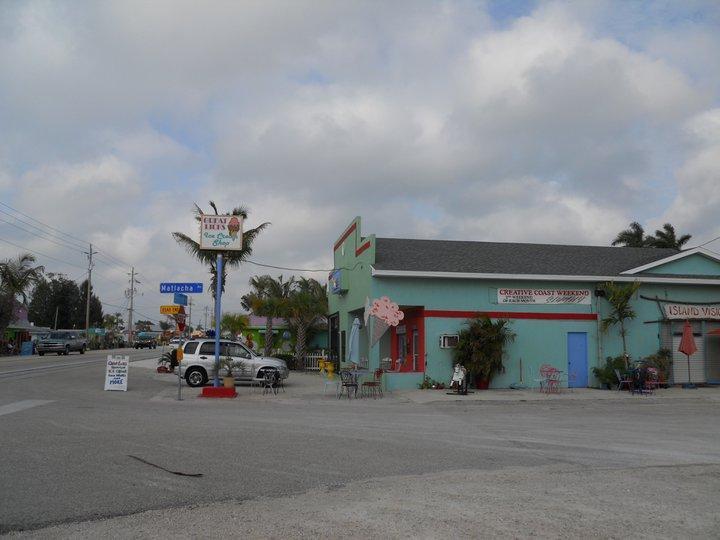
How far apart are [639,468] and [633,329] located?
16.0 m

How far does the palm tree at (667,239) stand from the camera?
50.2 m

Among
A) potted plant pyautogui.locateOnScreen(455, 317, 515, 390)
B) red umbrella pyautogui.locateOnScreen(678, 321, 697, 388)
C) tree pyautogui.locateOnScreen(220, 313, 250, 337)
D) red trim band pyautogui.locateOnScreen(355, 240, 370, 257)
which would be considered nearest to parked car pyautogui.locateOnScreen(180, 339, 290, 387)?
red trim band pyautogui.locateOnScreen(355, 240, 370, 257)

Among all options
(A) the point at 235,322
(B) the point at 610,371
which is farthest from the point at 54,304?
(B) the point at 610,371

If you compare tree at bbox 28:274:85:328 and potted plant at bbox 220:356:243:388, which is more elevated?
tree at bbox 28:274:85:328

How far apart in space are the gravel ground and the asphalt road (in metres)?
0.33

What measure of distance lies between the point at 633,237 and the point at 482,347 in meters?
34.8

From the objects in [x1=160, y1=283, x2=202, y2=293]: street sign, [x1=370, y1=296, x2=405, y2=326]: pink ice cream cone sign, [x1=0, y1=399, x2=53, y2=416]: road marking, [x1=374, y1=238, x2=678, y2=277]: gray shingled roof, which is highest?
[x1=374, y1=238, x2=678, y2=277]: gray shingled roof

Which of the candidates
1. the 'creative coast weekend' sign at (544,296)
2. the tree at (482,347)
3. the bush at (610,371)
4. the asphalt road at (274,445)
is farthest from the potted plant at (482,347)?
the bush at (610,371)

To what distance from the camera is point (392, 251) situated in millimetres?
25578

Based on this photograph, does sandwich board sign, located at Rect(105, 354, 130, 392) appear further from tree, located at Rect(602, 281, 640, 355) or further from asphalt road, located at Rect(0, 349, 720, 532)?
tree, located at Rect(602, 281, 640, 355)

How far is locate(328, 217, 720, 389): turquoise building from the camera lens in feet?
74.2

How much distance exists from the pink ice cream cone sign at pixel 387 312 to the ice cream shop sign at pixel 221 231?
17.3 feet

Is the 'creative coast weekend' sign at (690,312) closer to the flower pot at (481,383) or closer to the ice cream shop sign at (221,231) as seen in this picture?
the flower pot at (481,383)

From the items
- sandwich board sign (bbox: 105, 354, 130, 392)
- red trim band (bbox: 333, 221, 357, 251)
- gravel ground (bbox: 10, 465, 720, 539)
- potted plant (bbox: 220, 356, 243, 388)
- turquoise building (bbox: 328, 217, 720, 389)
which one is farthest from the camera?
red trim band (bbox: 333, 221, 357, 251)
